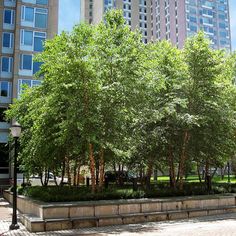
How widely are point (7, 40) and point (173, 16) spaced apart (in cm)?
7070

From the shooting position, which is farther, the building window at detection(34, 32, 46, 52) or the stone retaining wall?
the building window at detection(34, 32, 46, 52)

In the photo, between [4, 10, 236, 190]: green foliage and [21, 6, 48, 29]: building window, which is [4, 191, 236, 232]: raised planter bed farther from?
[21, 6, 48, 29]: building window

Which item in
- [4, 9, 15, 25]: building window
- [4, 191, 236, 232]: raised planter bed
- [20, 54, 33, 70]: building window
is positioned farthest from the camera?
[4, 9, 15, 25]: building window

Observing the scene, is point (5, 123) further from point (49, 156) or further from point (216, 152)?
point (216, 152)

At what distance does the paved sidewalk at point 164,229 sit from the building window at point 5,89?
1063 inches

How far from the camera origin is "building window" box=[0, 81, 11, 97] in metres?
39.5

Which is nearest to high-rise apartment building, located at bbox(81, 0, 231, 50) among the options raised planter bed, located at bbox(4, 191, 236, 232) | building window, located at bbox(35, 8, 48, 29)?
building window, located at bbox(35, 8, 48, 29)

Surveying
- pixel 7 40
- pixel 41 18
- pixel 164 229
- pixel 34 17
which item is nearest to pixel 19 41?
pixel 7 40

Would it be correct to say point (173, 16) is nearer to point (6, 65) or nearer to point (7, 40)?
point (7, 40)

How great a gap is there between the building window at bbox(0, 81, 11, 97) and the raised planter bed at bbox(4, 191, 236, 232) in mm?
25021

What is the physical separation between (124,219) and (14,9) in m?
35.0

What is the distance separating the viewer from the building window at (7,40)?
133ft

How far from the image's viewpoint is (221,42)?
10519cm

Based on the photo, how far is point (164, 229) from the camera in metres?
12.7
